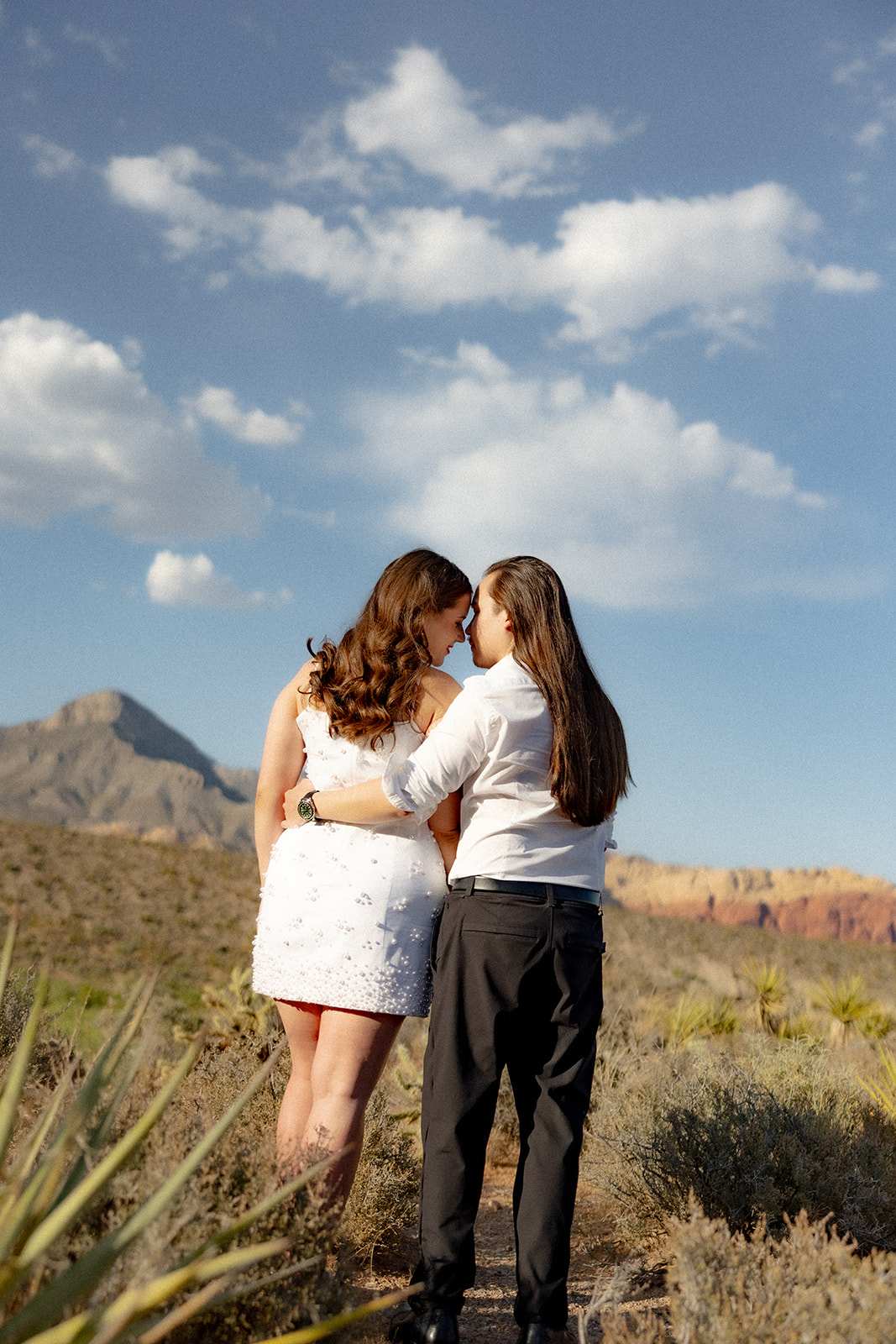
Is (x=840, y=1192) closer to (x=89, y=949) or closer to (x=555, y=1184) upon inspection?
(x=555, y=1184)

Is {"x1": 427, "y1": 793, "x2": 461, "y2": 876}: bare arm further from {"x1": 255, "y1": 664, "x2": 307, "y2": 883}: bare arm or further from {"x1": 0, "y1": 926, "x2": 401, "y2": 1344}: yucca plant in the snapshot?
{"x1": 0, "y1": 926, "x2": 401, "y2": 1344}: yucca plant

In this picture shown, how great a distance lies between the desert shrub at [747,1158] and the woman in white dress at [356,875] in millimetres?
1929

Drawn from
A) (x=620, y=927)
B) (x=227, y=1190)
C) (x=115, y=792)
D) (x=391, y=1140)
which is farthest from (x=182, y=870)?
(x=115, y=792)

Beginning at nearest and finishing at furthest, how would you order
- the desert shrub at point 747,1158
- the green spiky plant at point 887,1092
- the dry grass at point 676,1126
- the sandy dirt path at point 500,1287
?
the sandy dirt path at point 500,1287 < the dry grass at point 676,1126 < the desert shrub at point 747,1158 < the green spiky plant at point 887,1092

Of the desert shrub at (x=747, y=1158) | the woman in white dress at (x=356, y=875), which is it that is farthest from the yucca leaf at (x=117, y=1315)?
the desert shrub at (x=747, y=1158)

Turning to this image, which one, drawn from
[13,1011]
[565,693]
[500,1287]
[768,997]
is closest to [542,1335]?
[500,1287]

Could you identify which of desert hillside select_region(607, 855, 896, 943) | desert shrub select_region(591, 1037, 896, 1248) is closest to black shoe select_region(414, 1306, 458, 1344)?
desert shrub select_region(591, 1037, 896, 1248)

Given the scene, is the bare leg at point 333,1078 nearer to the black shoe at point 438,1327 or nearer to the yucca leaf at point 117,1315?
the black shoe at point 438,1327

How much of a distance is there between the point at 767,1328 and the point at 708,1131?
6.69 ft

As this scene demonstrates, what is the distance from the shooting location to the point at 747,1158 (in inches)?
154

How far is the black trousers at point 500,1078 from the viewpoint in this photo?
2.62m

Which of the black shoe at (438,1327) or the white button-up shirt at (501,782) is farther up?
the white button-up shirt at (501,782)

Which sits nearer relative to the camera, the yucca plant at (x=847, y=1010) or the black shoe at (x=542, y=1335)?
the black shoe at (x=542, y=1335)

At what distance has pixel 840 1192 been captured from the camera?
12.9ft
